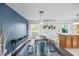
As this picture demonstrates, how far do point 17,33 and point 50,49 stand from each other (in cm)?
63

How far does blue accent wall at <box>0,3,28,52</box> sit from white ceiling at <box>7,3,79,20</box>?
98 mm

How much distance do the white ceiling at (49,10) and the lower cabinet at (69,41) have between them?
308 millimetres

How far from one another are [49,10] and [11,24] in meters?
0.71

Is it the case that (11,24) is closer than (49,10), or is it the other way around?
(49,10)

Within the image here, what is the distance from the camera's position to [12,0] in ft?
6.86

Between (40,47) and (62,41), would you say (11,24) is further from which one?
(62,41)

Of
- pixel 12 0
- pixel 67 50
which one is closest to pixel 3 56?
pixel 12 0

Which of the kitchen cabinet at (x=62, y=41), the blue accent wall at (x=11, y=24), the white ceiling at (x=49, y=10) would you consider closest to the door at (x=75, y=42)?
the kitchen cabinet at (x=62, y=41)

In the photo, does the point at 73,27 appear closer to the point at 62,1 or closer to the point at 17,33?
the point at 62,1

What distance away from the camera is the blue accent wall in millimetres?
2256

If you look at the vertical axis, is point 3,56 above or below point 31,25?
below

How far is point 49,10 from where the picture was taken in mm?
2258

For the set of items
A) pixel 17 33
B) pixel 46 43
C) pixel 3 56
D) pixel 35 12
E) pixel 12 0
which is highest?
pixel 12 0

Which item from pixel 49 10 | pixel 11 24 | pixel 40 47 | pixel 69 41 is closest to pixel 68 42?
pixel 69 41
